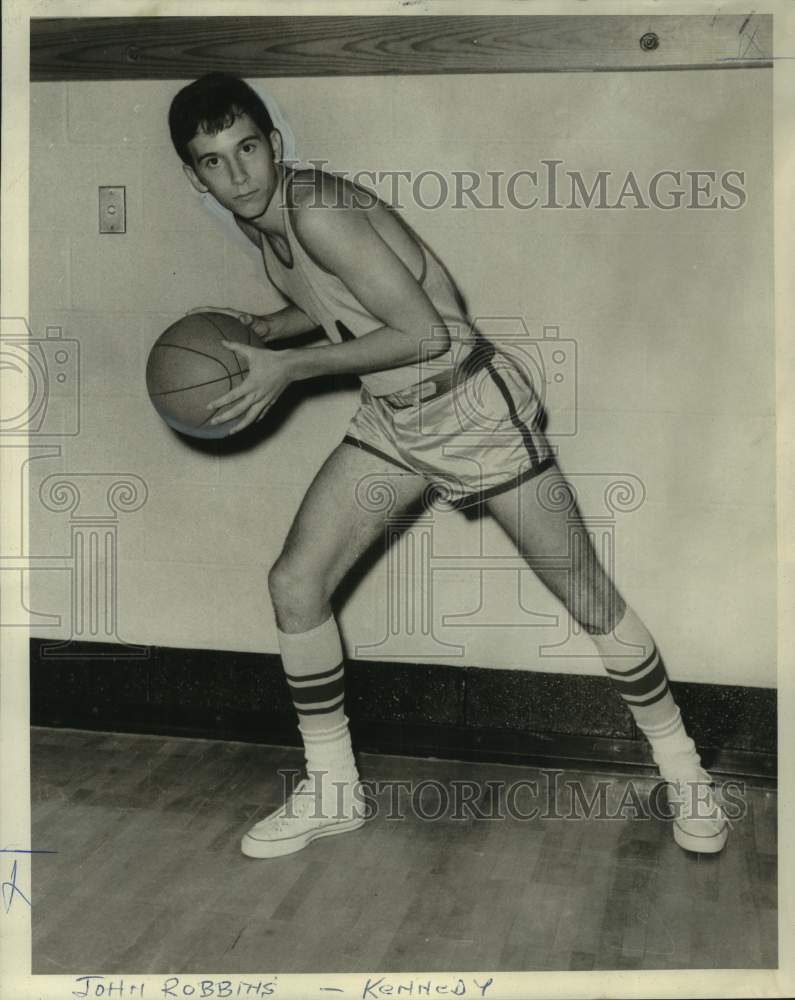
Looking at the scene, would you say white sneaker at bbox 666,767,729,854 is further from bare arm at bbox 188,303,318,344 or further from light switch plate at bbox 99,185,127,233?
light switch plate at bbox 99,185,127,233

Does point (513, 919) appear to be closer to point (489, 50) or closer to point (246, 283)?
point (246, 283)

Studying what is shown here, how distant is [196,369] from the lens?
2.73 metres

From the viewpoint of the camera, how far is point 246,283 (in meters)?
3.09

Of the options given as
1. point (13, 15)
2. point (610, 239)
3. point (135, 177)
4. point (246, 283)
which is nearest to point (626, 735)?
point (610, 239)

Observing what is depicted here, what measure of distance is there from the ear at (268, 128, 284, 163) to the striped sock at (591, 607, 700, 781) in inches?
60.8

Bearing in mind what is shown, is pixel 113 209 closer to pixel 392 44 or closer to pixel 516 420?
pixel 392 44

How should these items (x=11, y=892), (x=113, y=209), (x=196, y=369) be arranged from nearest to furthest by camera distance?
1. (x=11, y=892)
2. (x=196, y=369)
3. (x=113, y=209)

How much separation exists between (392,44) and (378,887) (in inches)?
84.9

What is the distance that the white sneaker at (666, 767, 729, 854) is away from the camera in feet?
9.02

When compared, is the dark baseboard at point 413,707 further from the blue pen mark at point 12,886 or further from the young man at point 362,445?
the blue pen mark at point 12,886

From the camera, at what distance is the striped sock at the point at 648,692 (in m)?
2.90

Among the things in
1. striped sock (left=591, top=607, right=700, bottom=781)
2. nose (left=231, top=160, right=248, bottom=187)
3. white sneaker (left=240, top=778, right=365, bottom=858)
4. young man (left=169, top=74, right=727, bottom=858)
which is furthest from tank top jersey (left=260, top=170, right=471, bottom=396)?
white sneaker (left=240, top=778, right=365, bottom=858)

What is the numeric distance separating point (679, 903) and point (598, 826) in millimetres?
365

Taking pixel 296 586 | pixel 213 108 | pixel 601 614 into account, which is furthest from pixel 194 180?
pixel 601 614
